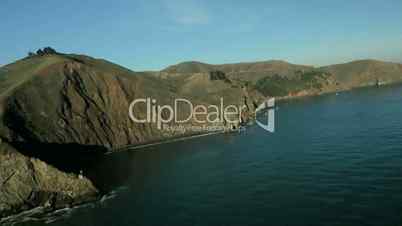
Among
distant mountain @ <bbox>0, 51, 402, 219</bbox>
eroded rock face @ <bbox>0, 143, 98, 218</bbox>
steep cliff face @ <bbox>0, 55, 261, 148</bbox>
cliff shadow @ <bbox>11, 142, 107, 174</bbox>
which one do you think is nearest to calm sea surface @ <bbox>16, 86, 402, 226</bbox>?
cliff shadow @ <bbox>11, 142, 107, 174</bbox>

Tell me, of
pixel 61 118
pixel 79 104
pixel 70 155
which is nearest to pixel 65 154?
pixel 70 155

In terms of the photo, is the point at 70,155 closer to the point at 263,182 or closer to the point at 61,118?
the point at 61,118

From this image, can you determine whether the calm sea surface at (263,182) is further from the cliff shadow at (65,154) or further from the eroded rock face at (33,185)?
the eroded rock face at (33,185)

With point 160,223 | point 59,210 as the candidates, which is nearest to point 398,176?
point 160,223

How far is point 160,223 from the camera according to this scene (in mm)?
56812

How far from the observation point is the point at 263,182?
7144cm

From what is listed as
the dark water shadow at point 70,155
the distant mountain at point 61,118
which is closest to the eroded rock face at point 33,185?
the distant mountain at point 61,118

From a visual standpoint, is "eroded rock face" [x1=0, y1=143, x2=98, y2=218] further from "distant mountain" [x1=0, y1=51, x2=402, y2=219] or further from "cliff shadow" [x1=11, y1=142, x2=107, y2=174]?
"cliff shadow" [x1=11, y1=142, x2=107, y2=174]

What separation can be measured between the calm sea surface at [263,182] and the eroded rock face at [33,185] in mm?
5882

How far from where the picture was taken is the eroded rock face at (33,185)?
69.6m

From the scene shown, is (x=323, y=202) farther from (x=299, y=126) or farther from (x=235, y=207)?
(x=299, y=126)

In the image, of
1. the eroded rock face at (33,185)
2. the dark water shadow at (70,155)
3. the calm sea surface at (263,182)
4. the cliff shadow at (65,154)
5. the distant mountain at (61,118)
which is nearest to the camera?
the calm sea surface at (263,182)

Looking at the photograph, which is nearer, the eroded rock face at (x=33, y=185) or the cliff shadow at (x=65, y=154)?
the eroded rock face at (x=33, y=185)

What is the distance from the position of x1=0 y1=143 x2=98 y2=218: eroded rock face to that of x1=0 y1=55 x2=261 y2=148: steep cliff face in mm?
25305
